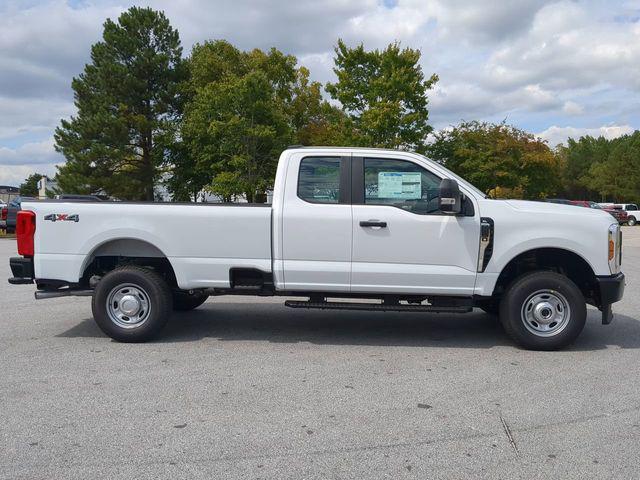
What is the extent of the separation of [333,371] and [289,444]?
1.59 metres

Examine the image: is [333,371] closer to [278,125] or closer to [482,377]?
[482,377]

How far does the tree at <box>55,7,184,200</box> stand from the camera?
35.9 meters

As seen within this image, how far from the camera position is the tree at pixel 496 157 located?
40844 mm

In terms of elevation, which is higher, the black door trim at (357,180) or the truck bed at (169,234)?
the black door trim at (357,180)

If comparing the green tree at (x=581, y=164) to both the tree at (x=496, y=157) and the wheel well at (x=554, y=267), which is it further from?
the wheel well at (x=554, y=267)

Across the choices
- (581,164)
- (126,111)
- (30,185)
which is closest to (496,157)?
(126,111)

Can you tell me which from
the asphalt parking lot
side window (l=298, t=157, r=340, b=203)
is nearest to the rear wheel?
the asphalt parking lot

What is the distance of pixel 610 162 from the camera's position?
226 feet

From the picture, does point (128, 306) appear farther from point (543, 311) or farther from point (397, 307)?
point (543, 311)

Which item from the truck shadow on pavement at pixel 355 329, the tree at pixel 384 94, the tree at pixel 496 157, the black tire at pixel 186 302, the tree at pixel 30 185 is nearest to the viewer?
the truck shadow on pavement at pixel 355 329

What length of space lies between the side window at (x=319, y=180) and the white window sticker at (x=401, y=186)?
48cm

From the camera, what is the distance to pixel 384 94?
108 feet

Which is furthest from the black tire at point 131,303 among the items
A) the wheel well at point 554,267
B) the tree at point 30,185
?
the tree at point 30,185

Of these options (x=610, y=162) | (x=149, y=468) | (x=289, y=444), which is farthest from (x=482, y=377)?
(x=610, y=162)
